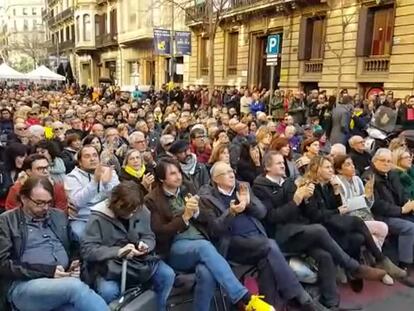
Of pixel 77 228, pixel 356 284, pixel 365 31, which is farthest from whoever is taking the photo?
pixel 365 31

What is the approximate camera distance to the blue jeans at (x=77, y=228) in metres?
3.82

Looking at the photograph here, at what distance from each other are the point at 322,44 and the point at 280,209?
18171mm

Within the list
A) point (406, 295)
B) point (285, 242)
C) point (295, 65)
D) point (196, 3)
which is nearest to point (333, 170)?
point (285, 242)

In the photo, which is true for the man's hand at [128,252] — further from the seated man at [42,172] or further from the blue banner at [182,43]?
the blue banner at [182,43]

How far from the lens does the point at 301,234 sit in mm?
4504

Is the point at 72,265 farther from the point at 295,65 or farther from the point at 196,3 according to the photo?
the point at 196,3

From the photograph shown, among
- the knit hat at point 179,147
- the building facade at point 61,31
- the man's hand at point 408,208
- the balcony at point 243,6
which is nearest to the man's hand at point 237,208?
the knit hat at point 179,147

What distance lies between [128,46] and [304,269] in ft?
135

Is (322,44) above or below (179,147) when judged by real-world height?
above

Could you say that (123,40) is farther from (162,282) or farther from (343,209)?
(162,282)

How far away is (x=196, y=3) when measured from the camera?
2855cm

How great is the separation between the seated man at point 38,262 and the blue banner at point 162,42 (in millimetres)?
22783

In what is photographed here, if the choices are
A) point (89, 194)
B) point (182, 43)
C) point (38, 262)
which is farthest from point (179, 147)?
point (182, 43)

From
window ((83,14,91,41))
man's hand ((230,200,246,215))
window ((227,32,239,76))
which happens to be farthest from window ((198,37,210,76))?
man's hand ((230,200,246,215))
